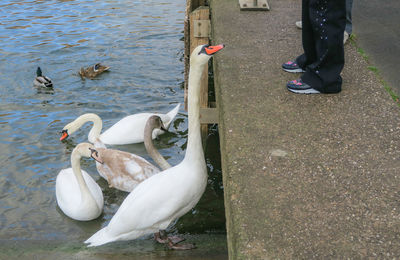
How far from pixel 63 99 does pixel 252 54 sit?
4.95 m

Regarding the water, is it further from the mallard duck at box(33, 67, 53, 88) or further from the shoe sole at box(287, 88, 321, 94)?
the shoe sole at box(287, 88, 321, 94)

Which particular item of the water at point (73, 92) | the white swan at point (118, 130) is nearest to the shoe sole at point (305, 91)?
the water at point (73, 92)

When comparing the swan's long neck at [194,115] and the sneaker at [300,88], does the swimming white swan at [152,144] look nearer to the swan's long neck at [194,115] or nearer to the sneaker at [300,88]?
the swan's long neck at [194,115]

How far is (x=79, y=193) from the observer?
5.66m

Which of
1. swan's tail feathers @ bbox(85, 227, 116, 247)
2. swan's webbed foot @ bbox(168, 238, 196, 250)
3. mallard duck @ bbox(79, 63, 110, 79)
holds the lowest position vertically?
swan's webbed foot @ bbox(168, 238, 196, 250)

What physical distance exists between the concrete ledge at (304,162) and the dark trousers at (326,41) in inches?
5.6

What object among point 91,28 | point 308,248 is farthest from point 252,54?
point 91,28

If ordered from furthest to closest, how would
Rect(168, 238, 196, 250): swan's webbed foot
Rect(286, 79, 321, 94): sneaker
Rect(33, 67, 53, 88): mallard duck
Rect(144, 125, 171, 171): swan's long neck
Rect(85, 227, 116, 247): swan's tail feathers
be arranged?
Rect(33, 67, 53, 88): mallard duck, Rect(144, 125, 171, 171): swan's long neck, Rect(168, 238, 196, 250): swan's webbed foot, Rect(85, 227, 116, 247): swan's tail feathers, Rect(286, 79, 321, 94): sneaker

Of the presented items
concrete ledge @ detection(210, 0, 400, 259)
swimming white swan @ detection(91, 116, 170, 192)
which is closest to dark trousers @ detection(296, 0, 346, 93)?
concrete ledge @ detection(210, 0, 400, 259)

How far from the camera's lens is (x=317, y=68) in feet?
14.2

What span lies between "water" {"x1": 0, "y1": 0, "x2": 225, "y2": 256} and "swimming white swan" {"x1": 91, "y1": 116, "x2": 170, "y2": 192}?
257 millimetres

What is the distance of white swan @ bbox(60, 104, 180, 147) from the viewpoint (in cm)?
723

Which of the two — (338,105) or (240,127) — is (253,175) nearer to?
(240,127)

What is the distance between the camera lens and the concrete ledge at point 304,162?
101 inches
